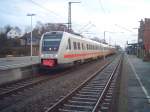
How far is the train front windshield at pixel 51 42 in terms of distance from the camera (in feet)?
73.8

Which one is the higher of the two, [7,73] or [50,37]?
[50,37]

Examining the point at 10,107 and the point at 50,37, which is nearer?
the point at 10,107

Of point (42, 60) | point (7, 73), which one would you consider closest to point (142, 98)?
point (7, 73)

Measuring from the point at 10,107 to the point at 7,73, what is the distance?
7581 millimetres

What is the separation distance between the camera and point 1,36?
7762 cm

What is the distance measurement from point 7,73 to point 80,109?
861cm

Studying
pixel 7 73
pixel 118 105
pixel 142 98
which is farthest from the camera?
pixel 7 73

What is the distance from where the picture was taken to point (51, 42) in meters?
22.8

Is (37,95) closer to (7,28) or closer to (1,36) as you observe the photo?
(1,36)

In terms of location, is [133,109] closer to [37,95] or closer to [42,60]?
[37,95]

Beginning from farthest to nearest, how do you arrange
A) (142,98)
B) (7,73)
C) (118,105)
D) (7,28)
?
1. (7,28)
2. (7,73)
3. (142,98)
4. (118,105)

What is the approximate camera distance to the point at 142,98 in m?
12.9

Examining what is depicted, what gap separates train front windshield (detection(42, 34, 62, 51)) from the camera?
22500 millimetres

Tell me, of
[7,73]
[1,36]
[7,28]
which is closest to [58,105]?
[7,73]
